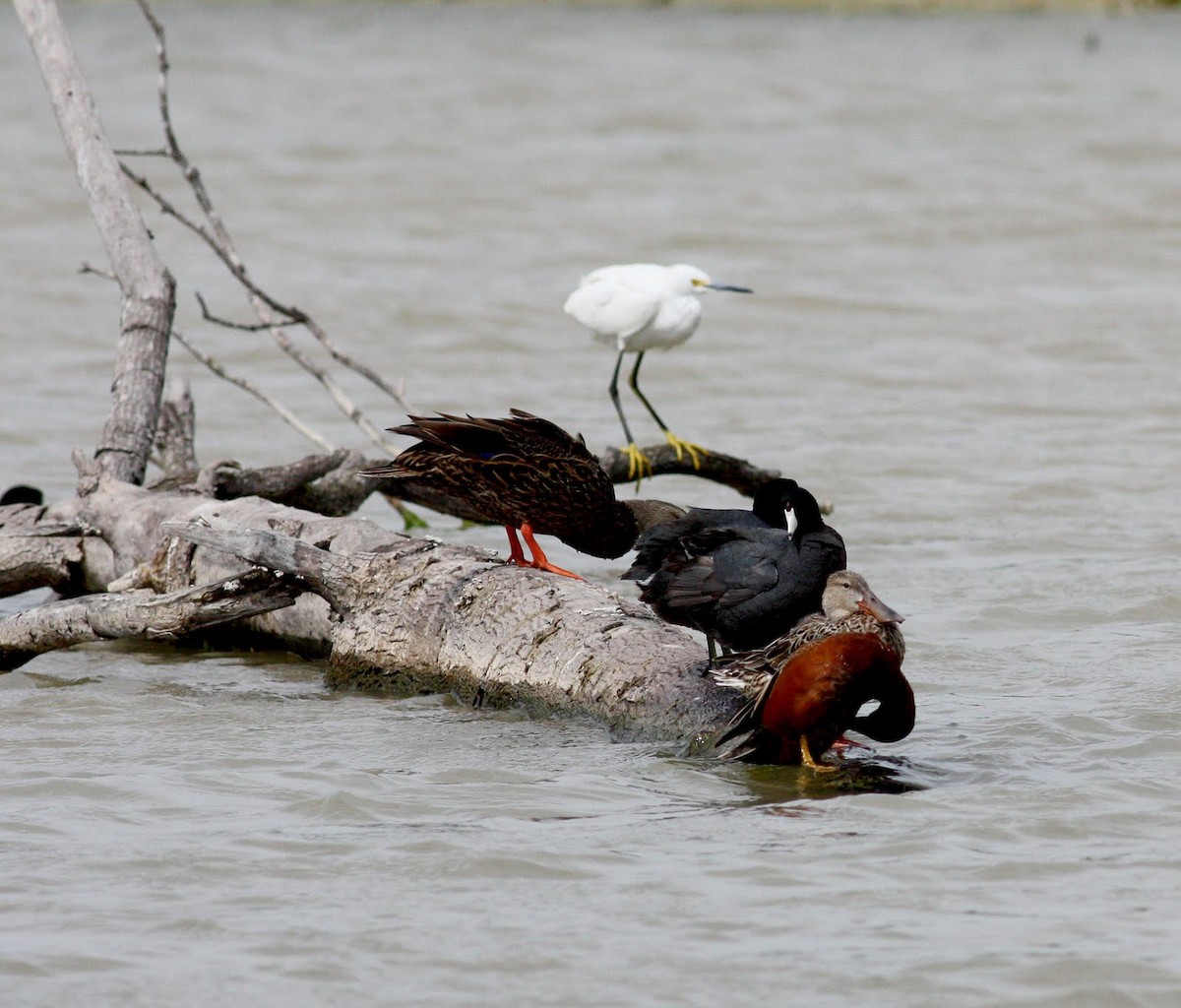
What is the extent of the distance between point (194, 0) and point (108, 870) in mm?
37436

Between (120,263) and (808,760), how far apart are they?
4478 millimetres

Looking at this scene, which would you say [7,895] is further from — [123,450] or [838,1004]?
[123,450]

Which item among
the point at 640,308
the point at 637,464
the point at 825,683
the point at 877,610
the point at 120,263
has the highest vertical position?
the point at 120,263

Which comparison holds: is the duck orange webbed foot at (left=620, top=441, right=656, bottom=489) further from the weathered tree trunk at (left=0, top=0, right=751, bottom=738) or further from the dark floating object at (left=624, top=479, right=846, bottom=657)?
the dark floating object at (left=624, top=479, right=846, bottom=657)

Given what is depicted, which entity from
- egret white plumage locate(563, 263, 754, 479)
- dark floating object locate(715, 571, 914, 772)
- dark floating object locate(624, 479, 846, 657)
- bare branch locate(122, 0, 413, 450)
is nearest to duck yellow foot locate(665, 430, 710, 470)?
egret white plumage locate(563, 263, 754, 479)

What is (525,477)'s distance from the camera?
6133 mm

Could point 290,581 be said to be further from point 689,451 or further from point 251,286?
point 251,286

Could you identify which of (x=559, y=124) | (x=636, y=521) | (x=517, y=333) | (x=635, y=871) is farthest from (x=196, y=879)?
(x=559, y=124)

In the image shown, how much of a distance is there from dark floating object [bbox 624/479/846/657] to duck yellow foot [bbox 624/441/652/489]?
6.79 ft

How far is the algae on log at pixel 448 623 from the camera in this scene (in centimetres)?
542

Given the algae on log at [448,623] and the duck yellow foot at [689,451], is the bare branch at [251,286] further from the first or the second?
the algae on log at [448,623]

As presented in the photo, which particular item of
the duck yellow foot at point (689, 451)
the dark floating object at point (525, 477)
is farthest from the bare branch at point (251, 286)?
the dark floating object at point (525, 477)

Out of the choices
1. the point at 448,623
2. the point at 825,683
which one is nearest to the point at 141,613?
the point at 448,623

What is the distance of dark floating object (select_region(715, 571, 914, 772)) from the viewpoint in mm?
4848
